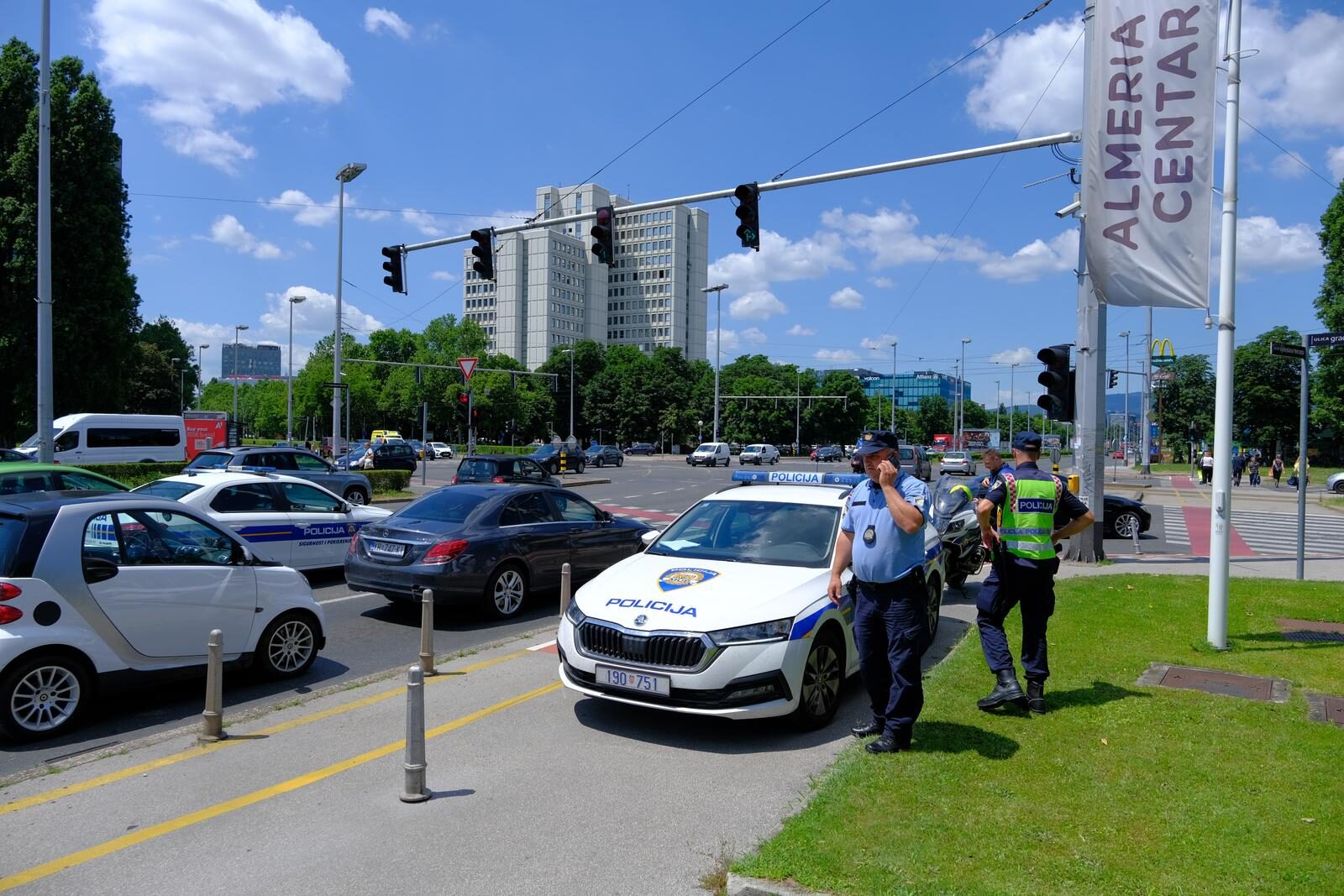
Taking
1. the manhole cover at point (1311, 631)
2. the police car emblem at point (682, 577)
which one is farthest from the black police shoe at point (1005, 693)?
the manhole cover at point (1311, 631)

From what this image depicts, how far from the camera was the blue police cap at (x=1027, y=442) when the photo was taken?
6.26 m

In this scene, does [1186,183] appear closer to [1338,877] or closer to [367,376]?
[1338,877]

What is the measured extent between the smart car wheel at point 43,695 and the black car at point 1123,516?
64.0ft

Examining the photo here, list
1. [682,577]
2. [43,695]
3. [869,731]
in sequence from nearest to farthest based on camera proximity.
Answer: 1. [869,731]
2. [43,695]
3. [682,577]

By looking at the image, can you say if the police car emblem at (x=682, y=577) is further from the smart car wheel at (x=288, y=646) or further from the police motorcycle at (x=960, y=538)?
the police motorcycle at (x=960, y=538)

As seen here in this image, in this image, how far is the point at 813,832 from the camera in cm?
410

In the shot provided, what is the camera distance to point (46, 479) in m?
12.3

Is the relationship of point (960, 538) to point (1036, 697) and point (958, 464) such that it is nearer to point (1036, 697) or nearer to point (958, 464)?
point (1036, 697)

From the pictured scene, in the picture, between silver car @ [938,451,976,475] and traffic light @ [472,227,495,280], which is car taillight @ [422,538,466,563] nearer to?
traffic light @ [472,227,495,280]

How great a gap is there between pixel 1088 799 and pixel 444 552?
6.80 m

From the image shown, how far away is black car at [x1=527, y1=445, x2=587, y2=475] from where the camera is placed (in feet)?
138

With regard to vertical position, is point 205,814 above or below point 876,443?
below

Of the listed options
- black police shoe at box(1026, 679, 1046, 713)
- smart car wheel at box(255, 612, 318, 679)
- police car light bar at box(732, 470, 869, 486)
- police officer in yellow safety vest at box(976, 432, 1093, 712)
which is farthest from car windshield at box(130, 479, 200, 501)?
black police shoe at box(1026, 679, 1046, 713)

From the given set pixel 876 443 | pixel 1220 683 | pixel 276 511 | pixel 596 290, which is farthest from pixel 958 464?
pixel 596 290
